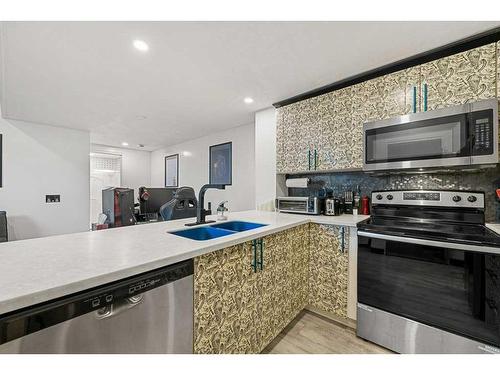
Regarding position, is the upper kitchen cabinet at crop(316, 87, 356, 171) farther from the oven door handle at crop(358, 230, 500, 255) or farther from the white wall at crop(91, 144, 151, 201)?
the white wall at crop(91, 144, 151, 201)

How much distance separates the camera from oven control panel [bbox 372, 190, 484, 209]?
150cm

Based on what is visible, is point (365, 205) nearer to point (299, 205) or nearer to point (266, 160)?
point (299, 205)

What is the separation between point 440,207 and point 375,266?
2.30ft

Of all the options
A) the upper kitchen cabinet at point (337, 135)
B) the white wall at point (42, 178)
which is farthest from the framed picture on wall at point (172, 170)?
the upper kitchen cabinet at point (337, 135)

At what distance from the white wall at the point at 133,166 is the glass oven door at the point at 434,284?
5612 millimetres

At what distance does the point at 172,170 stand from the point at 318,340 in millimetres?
4591

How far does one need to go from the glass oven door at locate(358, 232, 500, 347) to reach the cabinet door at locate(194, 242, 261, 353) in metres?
0.86

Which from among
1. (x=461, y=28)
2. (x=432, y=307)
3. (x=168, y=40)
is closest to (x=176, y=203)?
(x=168, y=40)

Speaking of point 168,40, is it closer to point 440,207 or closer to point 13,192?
point 440,207

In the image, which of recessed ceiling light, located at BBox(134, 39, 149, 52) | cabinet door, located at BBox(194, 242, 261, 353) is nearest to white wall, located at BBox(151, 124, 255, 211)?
recessed ceiling light, located at BBox(134, 39, 149, 52)

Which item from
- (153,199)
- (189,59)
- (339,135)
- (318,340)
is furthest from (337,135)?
(153,199)

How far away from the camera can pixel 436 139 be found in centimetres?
152

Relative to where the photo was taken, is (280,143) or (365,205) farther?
(280,143)

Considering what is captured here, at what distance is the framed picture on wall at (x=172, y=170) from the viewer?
16.5 ft
